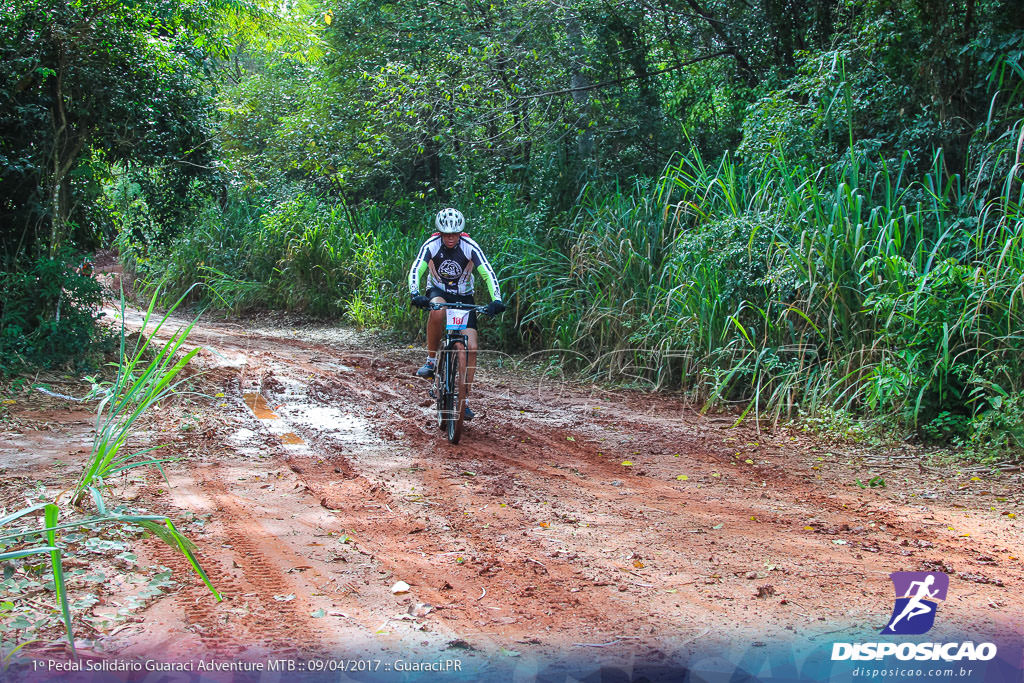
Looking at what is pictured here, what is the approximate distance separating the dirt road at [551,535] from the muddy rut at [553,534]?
0.02m

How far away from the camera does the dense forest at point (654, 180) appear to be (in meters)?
6.82

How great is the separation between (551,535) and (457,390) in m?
2.43

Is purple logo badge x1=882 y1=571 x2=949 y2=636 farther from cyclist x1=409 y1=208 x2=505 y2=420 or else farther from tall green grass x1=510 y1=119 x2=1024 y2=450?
cyclist x1=409 y1=208 x2=505 y2=420

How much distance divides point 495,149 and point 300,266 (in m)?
5.17

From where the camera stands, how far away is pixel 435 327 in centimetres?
714

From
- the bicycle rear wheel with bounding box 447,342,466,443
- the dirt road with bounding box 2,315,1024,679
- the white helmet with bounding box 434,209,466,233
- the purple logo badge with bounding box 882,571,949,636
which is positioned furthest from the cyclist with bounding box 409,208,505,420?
the purple logo badge with bounding box 882,571,949,636

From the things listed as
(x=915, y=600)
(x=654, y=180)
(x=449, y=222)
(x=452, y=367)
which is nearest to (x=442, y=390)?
(x=452, y=367)

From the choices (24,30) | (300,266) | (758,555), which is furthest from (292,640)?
(300,266)

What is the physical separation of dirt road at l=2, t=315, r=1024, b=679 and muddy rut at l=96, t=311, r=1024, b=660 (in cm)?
2

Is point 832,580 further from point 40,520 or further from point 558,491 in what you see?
point 40,520

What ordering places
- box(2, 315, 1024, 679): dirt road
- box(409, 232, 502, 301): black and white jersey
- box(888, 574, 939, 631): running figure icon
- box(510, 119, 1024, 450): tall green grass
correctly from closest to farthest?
box(2, 315, 1024, 679): dirt road, box(888, 574, 939, 631): running figure icon, box(510, 119, 1024, 450): tall green grass, box(409, 232, 502, 301): black and white jersey

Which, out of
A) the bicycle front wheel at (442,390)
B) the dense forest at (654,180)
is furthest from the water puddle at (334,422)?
the dense forest at (654,180)

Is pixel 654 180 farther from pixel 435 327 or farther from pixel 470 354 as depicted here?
Answer: pixel 470 354

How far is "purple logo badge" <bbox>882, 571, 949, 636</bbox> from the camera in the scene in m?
3.22
